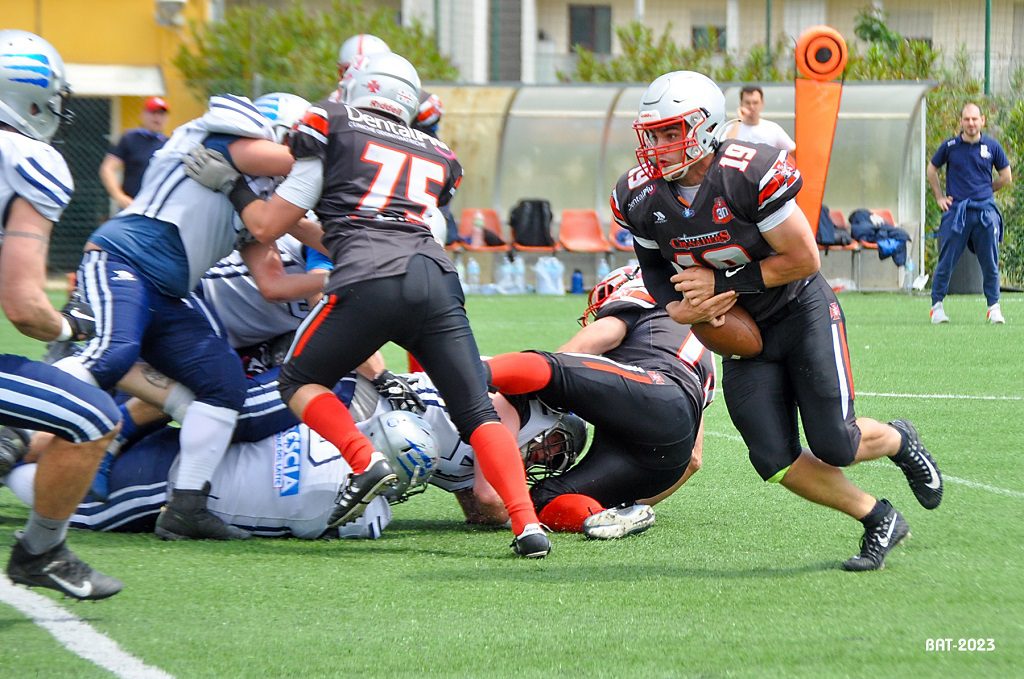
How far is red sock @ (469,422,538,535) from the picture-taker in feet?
15.8

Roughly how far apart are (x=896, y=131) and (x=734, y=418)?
47.3ft

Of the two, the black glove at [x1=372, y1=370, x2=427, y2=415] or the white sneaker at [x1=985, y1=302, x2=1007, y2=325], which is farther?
the white sneaker at [x1=985, y1=302, x2=1007, y2=325]

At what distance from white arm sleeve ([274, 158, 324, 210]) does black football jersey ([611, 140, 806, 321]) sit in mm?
1066

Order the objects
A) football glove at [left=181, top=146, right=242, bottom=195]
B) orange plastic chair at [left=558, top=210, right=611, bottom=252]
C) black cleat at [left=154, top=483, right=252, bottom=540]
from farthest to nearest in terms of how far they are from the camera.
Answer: orange plastic chair at [left=558, top=210, right=611, bottom=252] → football glove at [left=181, top=146, right=242, bottom=195] → black cleat at [left=154, top=483, right=252, bottom=540]

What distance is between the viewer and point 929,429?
7297mm

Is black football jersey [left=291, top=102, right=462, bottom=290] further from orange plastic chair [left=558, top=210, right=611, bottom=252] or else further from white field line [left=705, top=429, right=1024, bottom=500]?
orange plastic chair [left=558, top=210, right=611, bottom=252]

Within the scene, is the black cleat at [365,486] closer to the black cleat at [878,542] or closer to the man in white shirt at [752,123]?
the black cleat at [878,542]

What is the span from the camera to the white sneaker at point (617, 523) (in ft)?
17.1

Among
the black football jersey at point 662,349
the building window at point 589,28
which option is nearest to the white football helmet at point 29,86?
the black football jersey at point 662,349

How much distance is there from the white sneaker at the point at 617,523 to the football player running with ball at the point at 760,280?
690 mm

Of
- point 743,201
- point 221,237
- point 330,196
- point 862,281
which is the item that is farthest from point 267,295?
point 862,281

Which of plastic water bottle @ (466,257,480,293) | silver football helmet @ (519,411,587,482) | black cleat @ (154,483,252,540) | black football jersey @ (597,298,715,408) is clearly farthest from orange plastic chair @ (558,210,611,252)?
black cleat @ (154,483,252,540)

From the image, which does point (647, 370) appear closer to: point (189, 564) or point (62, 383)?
point (189, 564)

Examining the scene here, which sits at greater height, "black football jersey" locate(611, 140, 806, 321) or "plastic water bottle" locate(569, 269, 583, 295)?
"black football jersey" locate(611, 140, 806, 321)
